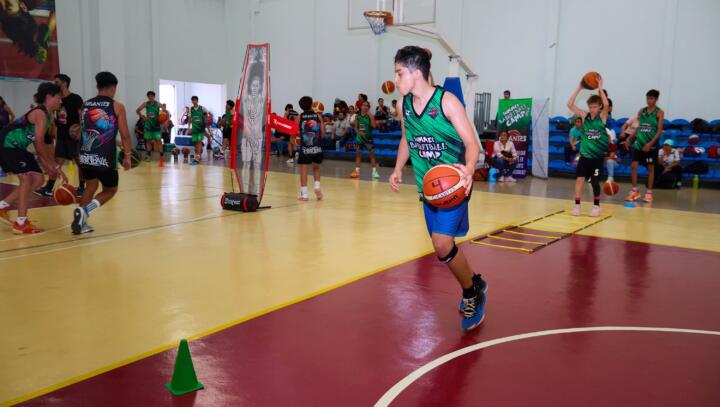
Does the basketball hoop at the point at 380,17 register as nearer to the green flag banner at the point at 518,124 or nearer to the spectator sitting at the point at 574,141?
the green flag banner at the point at 518,124

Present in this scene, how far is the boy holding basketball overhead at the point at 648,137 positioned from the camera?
36.3ft

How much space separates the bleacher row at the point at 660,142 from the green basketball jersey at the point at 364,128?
19.1ft

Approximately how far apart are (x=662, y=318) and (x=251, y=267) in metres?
3.74

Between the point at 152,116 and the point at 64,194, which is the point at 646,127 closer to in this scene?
the point at 64,194

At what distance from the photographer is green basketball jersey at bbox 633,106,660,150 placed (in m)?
11.2

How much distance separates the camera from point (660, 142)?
51.9 ft

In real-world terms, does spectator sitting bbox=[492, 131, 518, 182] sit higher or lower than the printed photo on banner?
lower

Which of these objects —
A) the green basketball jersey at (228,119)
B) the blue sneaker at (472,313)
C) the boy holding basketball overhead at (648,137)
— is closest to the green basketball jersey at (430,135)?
the blue sneaker at (472,313)

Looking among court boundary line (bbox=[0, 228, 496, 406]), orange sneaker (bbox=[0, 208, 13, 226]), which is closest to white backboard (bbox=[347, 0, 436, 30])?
orange sneaker (bbox=[0, 208, 13, 226])

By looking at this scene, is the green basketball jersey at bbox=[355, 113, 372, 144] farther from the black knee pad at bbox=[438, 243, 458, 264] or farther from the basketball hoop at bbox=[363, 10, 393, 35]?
the black knee pad at bbox=[438, 243, 458, 264]

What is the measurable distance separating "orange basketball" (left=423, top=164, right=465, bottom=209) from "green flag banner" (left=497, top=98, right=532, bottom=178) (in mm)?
12921

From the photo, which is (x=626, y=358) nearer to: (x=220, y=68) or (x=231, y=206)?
(x=231, y=206)

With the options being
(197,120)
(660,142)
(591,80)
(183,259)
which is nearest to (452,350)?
(183,259)

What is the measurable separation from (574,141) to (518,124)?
2.14 metres
